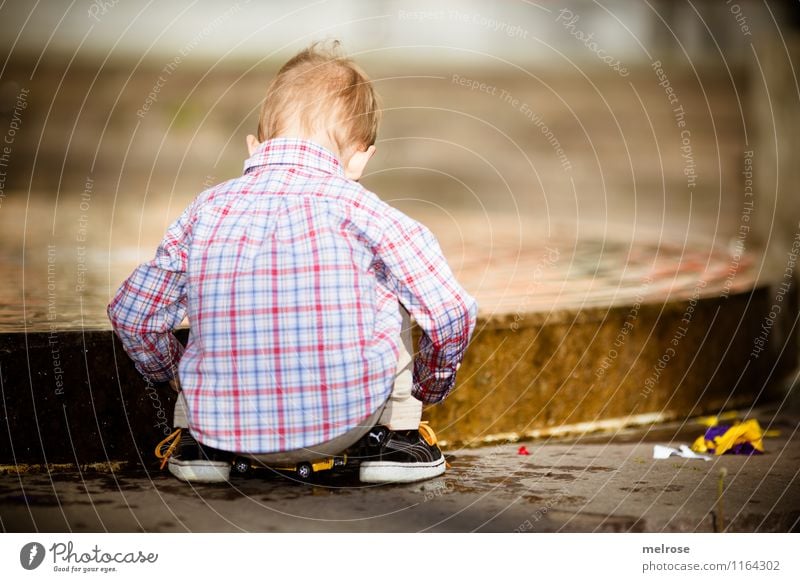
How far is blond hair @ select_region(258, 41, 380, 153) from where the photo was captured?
1.56 m

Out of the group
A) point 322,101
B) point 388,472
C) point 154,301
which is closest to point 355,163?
point 322,101

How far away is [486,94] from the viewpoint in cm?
613

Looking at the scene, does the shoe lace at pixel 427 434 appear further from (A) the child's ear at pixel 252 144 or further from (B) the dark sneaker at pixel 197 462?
(A) the child's ear at pixel 252 144

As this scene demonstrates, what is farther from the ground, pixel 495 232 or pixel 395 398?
pixel 495 232

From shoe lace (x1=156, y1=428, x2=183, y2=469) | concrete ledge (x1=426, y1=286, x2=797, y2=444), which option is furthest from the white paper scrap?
shoe lace (x1=156, y1=428, x2=183, y2=469)

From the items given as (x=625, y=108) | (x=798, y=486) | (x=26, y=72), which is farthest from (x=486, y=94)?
(x=798, y=486)

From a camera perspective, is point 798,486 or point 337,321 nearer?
point 337,321

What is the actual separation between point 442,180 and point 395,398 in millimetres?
3524

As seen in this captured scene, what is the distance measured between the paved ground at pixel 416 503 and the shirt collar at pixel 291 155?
53cm

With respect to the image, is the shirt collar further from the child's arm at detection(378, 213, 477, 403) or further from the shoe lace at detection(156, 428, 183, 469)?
the shoe lace at detection(156, 428, 183, 469)

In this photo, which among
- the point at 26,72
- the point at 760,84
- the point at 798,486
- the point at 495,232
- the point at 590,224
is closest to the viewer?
the point at 798,486

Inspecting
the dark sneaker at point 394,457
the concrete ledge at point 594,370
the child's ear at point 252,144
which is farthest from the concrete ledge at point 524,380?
the child's ear at point 252,144

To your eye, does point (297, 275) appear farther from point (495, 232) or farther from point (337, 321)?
point (495, 232)

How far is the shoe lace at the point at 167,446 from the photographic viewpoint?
166 centimetres
